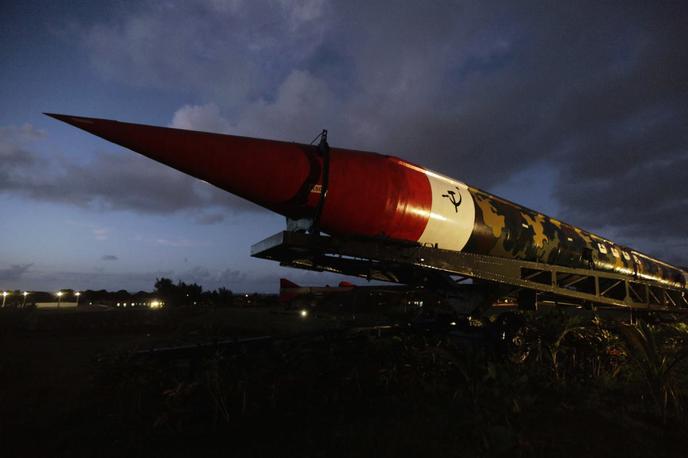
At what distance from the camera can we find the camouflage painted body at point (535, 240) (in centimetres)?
486

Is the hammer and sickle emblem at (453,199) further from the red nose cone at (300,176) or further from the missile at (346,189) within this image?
the red nose cone at (300,176)

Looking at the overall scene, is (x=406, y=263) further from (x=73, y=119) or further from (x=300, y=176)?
(x=73, y=119)

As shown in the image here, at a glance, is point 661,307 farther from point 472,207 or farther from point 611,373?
point 472,207

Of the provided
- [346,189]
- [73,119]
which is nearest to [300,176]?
[346,189]

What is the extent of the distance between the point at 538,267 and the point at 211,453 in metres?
4.69

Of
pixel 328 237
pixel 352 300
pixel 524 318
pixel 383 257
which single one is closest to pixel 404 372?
pixel 383 257

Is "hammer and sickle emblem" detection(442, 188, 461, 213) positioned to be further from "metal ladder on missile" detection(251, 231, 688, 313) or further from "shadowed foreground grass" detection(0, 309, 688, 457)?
"shadowed foreground grass" detection(0, 309, 688, 457)

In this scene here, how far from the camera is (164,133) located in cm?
303

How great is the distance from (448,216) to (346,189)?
4.83ft

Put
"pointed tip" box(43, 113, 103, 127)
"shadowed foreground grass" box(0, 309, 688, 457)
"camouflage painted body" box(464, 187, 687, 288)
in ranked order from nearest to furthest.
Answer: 1. "pointed tip" box(43, 113, 103, 127)
2. "shadowed foreground grass" box(0, 309, 688, 457)
3. "camouflage painted body" box(464, 187, 687, 288)

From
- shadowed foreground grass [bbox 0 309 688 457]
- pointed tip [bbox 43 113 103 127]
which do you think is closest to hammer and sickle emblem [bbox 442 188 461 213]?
shadowed foreground grass [bbox 0 309 688 457]

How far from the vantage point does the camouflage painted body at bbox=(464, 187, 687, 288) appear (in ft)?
15.9

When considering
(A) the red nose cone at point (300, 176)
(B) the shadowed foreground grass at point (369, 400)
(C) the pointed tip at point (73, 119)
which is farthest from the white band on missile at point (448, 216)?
(C) the pointed tip at point (73, 119)

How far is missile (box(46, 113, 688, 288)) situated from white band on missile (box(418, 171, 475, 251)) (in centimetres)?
1
